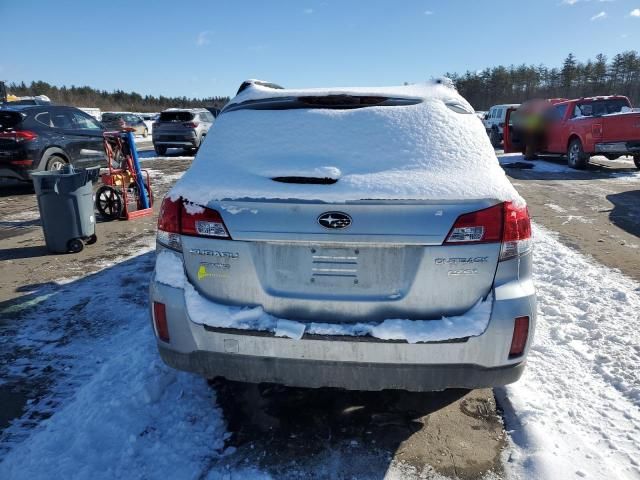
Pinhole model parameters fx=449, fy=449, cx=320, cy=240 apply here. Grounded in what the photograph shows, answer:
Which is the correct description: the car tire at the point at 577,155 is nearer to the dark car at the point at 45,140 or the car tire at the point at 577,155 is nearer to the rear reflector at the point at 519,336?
the rear reflector at the point at 519,336

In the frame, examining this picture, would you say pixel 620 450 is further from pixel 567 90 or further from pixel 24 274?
pixel 567 90

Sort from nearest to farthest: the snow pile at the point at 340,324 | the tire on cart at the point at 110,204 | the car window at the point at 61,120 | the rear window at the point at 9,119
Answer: the snow pile at the point at 340,324 → the tire on cart at the point at 110,204 → the rear window at the point at 9,119 → the car window at the point at 61,120

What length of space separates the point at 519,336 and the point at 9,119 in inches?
428

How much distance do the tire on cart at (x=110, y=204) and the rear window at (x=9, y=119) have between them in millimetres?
3392

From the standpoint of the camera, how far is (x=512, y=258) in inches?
83.1

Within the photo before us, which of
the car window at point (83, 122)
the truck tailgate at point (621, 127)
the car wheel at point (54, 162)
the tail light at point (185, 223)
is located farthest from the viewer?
the truck tailgate at point (621, 127)

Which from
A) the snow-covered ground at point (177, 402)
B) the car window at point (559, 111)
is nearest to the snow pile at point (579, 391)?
the snow-covered ground at point (177, 402)

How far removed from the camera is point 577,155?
12945mm

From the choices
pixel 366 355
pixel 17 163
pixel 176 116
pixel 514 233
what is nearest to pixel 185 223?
pixel 366 355

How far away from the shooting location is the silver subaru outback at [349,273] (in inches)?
80.0

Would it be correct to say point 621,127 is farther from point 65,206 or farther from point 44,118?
point 44,118

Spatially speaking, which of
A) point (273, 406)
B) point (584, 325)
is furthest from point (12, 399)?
point (584, 325)

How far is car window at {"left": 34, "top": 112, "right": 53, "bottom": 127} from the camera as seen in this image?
9.81m

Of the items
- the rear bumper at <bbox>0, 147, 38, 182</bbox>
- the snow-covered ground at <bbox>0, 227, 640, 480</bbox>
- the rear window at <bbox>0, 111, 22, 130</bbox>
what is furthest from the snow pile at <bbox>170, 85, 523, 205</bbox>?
the rear window at <bbox>0, 111, 22, 130</bbox>
